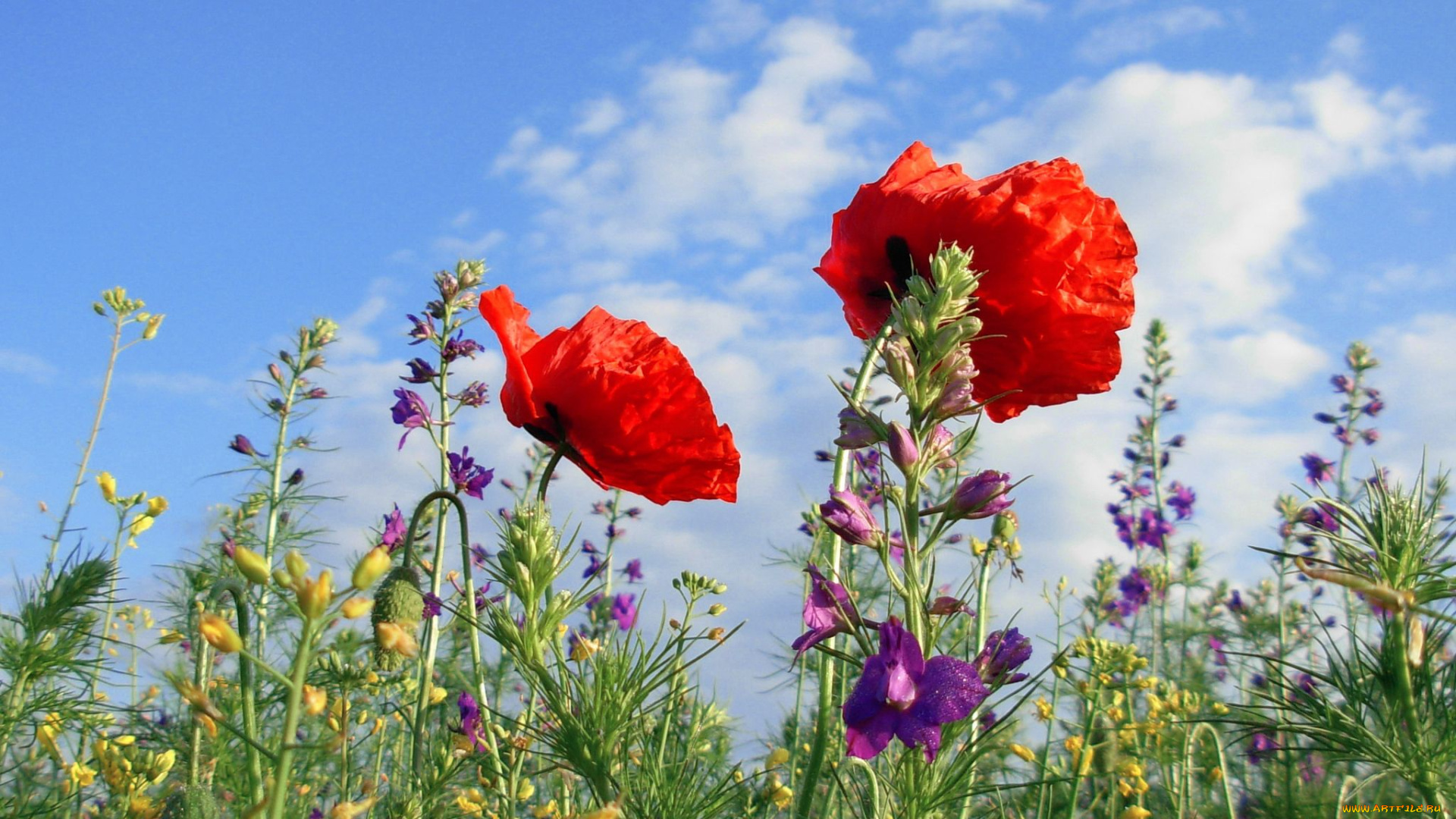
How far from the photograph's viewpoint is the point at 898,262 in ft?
6.06

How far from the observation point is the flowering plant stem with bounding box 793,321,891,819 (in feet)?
4.21

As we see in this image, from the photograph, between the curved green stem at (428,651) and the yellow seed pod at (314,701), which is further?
the curved green stem at (428,651)

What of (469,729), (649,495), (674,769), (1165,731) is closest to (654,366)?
(649,495)

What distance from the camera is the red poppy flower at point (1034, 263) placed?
1.62 metres

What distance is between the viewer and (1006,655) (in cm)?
133

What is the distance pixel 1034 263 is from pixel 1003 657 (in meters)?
0.63

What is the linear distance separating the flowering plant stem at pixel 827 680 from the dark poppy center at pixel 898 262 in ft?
0.74

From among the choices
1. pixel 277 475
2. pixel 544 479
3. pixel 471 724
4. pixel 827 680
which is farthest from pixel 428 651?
pixel 277 475

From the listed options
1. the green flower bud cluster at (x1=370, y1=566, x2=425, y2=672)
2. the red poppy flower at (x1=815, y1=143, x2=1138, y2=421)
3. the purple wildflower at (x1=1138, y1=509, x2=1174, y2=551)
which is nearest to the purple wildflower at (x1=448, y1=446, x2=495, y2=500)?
the green flower bud cluster at (x1=370, y1=566, x2=425, y2=672)

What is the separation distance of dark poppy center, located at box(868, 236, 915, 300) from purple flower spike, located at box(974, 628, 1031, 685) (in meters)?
0.66

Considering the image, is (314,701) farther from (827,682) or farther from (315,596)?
(827,682)

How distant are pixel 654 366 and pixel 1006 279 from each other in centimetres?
59

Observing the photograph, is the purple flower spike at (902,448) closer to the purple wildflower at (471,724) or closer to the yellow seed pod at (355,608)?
the yellow seed pod at (355,608)

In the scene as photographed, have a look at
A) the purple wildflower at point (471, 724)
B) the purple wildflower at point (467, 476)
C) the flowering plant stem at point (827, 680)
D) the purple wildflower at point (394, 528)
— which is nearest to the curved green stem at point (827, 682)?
the flowering plant stem at point (827, 680)
